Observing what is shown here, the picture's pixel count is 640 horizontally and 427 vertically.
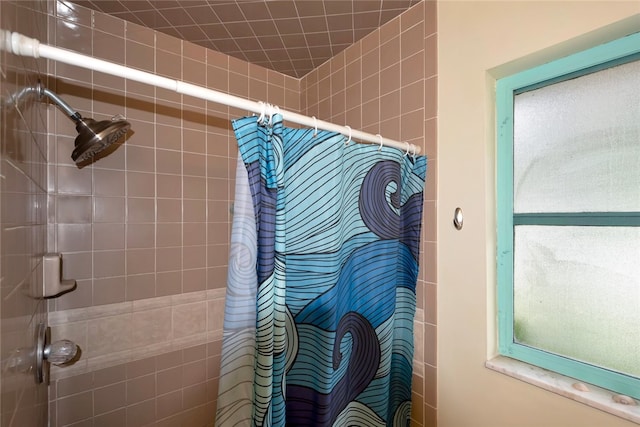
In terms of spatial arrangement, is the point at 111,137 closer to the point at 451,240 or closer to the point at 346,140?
the point at 346,140

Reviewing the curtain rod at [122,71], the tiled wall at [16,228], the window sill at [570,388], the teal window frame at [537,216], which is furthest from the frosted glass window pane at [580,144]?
the tiled wall at [16,228]

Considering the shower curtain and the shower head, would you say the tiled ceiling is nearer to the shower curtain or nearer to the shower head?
the shower head

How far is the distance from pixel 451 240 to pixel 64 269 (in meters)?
Result: 1.59

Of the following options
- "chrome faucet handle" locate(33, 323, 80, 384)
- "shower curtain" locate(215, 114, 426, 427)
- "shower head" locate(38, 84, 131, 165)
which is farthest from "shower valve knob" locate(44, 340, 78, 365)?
"shower head" locate(38, 84, 131, 165)

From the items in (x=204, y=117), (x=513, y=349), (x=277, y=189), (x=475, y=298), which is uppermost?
(x=204, y=117)

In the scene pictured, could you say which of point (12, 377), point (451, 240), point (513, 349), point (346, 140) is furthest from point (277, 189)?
point (513, 349)

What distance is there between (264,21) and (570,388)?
1791 mm

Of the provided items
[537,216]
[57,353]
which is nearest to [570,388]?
[537,216]

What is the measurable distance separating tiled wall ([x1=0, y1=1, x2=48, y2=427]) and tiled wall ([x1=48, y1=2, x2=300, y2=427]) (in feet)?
2.00

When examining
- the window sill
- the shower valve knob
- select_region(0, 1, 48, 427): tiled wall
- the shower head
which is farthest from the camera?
the shower head

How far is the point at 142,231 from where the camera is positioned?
1358 millimetres

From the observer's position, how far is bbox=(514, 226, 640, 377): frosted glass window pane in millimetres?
786

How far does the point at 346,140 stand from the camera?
974 millimetres

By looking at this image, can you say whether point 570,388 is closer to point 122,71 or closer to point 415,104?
point 415,104
